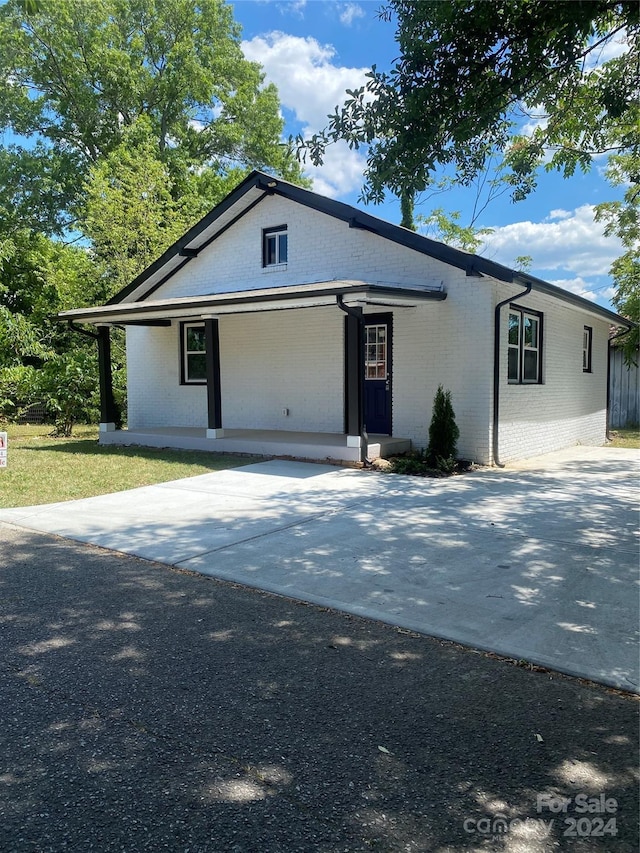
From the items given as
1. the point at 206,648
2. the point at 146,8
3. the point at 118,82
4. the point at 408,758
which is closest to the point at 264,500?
the point at 206,648

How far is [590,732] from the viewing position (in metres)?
2.77

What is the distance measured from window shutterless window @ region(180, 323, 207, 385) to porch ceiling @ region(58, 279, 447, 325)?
1.38 metres

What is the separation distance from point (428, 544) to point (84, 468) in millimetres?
6815

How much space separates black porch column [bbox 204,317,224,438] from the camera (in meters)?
12.2

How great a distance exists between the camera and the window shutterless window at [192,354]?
14930 mm

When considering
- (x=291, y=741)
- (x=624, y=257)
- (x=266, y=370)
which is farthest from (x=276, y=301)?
(x=624, y=257)

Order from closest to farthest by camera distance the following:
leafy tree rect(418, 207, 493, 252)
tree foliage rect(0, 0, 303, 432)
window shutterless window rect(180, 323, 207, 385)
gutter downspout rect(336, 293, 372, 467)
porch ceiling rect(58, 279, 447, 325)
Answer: porch ceiling rect(58, 279, 447, 325), gutter downspout rect(336, 293, 372, 467), window shutterless window rect(180, 323, 207, 385), tree foliage rect(0, 0, 303, 432), leafy tree rect(418, 207, 493, 252)

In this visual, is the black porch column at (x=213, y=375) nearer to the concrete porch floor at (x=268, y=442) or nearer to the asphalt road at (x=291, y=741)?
the concrete porch floor at (x=268, y=442)

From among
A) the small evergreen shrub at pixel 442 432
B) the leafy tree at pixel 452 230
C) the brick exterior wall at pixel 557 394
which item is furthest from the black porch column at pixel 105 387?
the leafy tree at pixel 452 230

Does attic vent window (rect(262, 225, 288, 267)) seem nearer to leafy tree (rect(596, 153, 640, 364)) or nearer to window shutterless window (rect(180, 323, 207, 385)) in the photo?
window shutterless window (rect(180, 323, 207, 385))

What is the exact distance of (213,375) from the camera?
12180 mm

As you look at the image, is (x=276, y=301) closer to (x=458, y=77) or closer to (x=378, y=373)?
(x=378, y=373)

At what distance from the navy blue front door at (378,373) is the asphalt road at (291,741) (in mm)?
8114

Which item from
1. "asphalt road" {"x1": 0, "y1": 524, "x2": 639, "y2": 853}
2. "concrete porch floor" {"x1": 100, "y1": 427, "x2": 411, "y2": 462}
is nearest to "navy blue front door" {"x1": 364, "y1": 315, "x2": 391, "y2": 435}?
"concrete porch floor" {"x1": 100, "y1": 427, "x2": 411, "y2": 462}
